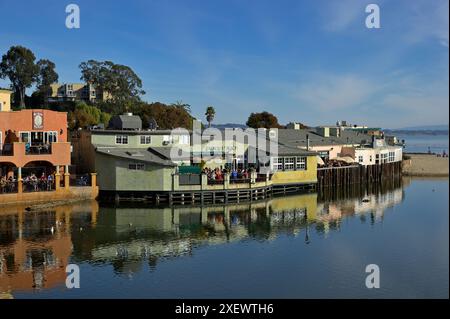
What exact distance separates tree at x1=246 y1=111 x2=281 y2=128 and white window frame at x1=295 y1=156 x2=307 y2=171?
173 ft

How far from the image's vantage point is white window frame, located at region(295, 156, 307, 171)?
215ft

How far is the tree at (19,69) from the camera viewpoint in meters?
108

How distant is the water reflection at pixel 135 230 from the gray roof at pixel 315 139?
60.4 feet

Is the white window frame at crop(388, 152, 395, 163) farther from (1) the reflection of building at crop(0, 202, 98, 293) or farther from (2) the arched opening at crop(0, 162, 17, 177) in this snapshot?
(2) the arched opening at crop(0, 162, 17, 177)

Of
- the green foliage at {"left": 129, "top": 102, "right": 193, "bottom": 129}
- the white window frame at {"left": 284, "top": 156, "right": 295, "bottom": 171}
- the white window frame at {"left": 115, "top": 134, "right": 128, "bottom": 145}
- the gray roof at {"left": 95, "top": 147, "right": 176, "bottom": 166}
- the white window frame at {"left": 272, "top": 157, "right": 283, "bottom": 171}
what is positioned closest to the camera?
the gray roof at {"left": 95, "top": 147, "right": 176, "bottom": 166}

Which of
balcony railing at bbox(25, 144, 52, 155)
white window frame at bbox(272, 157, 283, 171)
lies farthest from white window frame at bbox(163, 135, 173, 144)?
balcony railing at bbox(25, 144, 52, 155)

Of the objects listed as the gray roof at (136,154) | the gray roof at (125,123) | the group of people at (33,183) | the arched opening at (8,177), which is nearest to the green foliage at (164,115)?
the gray roof at (125,123)

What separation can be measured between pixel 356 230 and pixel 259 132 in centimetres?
3092

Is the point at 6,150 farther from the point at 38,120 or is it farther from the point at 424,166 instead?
the point at 424,166

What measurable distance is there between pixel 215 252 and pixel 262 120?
8705cm

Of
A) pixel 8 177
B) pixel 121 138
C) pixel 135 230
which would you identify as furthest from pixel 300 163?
pixel 8 177

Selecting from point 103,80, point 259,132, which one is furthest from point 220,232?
point 103,80

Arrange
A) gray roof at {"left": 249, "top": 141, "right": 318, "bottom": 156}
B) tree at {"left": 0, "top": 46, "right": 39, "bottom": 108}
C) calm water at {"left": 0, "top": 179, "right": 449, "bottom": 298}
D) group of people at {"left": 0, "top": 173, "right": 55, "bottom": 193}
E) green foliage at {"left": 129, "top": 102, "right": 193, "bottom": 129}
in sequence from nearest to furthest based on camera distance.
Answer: calm water at {"left": 0, "top": 179, "right": 449, "bottom": 298}
group of people at {"left": 0, "top": 173, "right": 55, "bottom": 193}
gray roof at {"left": 249, "top": 141, "right": 318, "bottom": 156}
green foliage at {"left": 129, "top": 102, "right": 193, "bottom": 129}
tree at {"left": 0, "top": 46, "right": 39, "bottom": 108}
